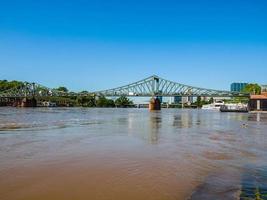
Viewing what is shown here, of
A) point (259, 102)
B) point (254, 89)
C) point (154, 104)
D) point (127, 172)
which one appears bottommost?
point (127, 172)

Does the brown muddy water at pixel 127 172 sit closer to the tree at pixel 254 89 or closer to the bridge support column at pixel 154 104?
the tree at pixel 254 89

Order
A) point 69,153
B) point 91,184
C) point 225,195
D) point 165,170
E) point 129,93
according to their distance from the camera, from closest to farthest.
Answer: point 225,195 < point 91,184 < point 165,170 < point 69,153 < point 129,93

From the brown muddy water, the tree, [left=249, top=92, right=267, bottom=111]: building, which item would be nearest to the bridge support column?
the tree

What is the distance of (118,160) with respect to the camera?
14398mm

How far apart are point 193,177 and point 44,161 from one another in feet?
18.6

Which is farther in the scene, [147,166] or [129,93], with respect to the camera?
[129,93]

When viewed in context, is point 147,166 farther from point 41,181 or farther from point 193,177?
point 41,181

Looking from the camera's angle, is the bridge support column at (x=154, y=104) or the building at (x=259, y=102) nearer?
the building at (x=259, y=102)

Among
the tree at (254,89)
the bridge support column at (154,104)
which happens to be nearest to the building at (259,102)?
the tree at (254,89)

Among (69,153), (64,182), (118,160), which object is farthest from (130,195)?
Answer: (69,153)

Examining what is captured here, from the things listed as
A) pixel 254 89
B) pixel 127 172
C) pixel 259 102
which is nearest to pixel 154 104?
pixel 254 89

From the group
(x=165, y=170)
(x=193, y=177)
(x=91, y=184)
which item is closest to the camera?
(x=91, y=184)

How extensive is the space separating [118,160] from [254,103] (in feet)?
446

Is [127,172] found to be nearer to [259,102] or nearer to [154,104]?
[259,102]
